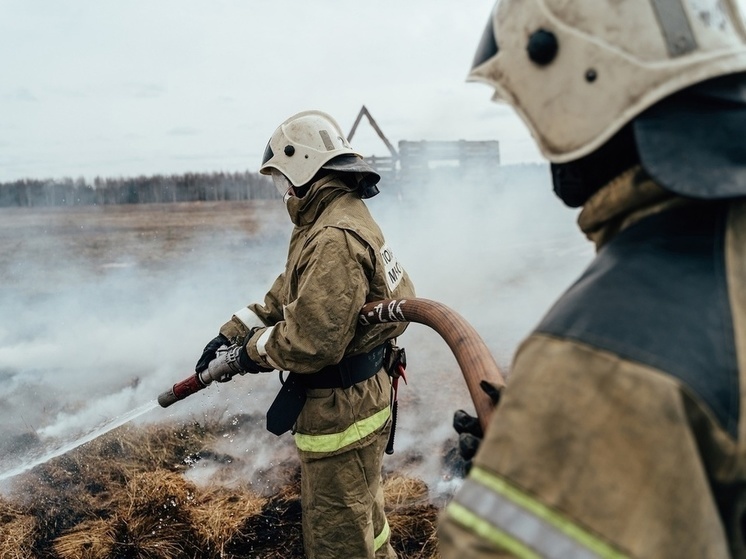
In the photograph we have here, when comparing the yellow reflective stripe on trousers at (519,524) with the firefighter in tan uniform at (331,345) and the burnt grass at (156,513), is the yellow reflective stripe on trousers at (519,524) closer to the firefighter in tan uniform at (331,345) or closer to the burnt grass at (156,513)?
the firefighter in tan uniform at (331,345)

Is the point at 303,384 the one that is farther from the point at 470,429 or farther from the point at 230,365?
the point at 470,429

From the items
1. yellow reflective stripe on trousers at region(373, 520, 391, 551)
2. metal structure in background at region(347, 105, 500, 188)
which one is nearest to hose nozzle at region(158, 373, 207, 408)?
yellow reflective stripe on trousers at region(373, 520, 391, 551)

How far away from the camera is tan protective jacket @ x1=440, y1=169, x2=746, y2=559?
784mm

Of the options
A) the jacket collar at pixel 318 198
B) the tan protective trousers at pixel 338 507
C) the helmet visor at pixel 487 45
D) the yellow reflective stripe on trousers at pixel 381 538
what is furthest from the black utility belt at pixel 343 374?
the helmet visor at pixel 487 45

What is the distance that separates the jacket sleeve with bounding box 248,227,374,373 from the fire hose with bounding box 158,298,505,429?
123 mm

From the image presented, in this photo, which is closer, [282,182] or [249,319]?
[282,182]

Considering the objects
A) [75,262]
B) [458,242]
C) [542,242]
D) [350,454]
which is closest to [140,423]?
[350,454]

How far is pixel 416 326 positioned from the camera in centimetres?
913

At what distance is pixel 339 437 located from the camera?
113 inches

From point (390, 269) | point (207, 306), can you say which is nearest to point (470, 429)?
point (390, 269)

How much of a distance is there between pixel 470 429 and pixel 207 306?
882 centimetres

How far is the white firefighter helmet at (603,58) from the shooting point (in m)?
1.02

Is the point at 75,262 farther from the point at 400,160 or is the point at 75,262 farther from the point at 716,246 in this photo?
the point at 716,246

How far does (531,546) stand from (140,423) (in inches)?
204
